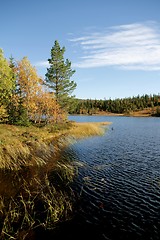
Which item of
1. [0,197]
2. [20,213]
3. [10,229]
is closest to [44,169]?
[0,197]

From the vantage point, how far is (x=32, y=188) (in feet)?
65.6

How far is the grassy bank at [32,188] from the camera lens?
14336 millimetres

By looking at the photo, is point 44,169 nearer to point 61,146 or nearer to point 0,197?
point 0,197

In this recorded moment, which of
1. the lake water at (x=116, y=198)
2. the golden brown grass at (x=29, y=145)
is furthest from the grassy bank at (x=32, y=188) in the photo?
the lake water at (x=116, y=198)

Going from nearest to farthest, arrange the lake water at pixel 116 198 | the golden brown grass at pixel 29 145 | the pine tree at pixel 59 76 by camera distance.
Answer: the lake water at pixel 116 198
the golden brown grass at pixel 29 145
the pine tree at pixel 59 76

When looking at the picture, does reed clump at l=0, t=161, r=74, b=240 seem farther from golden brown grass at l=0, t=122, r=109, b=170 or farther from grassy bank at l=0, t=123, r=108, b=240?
golden brown grass at l=0, t=122, r=109, b=170

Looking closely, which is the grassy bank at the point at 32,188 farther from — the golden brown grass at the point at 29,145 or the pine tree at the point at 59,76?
the pine tree at the point at 59,76

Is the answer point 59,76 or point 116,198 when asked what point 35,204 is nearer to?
point 116,198

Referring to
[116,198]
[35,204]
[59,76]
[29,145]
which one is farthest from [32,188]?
[59,76]

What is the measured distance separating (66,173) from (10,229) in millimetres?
10629

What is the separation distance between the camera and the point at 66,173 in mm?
23797

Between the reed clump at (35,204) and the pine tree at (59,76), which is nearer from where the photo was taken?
the reed clump at (35,204)

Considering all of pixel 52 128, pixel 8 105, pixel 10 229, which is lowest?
pixel 10 229

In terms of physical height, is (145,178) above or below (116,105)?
below
